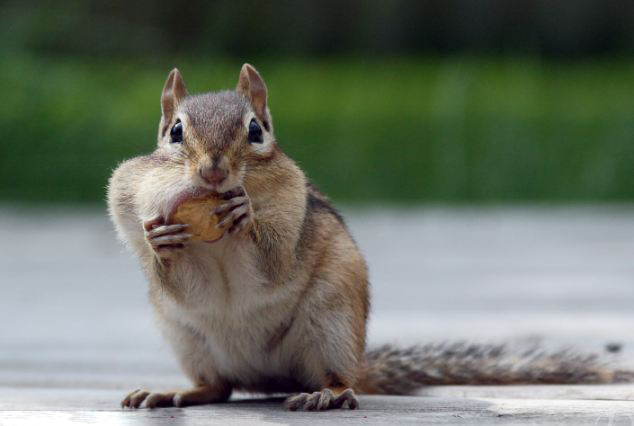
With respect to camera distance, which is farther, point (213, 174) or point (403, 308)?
point (403, 308)

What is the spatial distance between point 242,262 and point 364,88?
29.4 feet

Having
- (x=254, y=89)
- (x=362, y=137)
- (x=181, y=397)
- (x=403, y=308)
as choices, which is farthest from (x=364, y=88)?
(x=181, y=397)

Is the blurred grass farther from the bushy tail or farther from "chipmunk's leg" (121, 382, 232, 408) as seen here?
"chipmunk's leg" (121, 382, 232, 408)

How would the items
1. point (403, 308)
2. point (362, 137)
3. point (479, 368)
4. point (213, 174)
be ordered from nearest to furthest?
1. point (213, 174)
2. point (479, 368)
3. point (403, 308)
4. point (362, 137)

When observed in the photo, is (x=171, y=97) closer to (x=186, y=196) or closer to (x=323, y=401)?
(x=186, y=196)

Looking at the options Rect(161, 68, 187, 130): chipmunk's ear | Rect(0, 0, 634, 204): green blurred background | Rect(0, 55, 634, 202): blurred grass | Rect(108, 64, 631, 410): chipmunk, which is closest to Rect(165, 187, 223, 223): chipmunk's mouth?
Rect(108, 64, 631, 410): chipmunk

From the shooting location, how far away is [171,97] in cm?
262

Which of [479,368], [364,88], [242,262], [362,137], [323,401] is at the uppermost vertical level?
[364,88]

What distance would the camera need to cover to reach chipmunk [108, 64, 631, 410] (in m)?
2.35

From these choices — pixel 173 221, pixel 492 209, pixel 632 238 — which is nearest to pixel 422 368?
pixel 173 221

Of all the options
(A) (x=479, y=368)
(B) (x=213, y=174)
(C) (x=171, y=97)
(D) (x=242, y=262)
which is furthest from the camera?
(A) (x=479, y=368)

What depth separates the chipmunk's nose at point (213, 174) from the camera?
7.43ft

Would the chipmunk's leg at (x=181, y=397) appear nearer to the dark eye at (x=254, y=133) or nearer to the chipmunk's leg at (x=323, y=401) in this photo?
the chipmunk's leg at (x=323, y=401)

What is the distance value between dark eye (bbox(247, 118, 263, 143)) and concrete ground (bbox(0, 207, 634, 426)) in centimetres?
48
